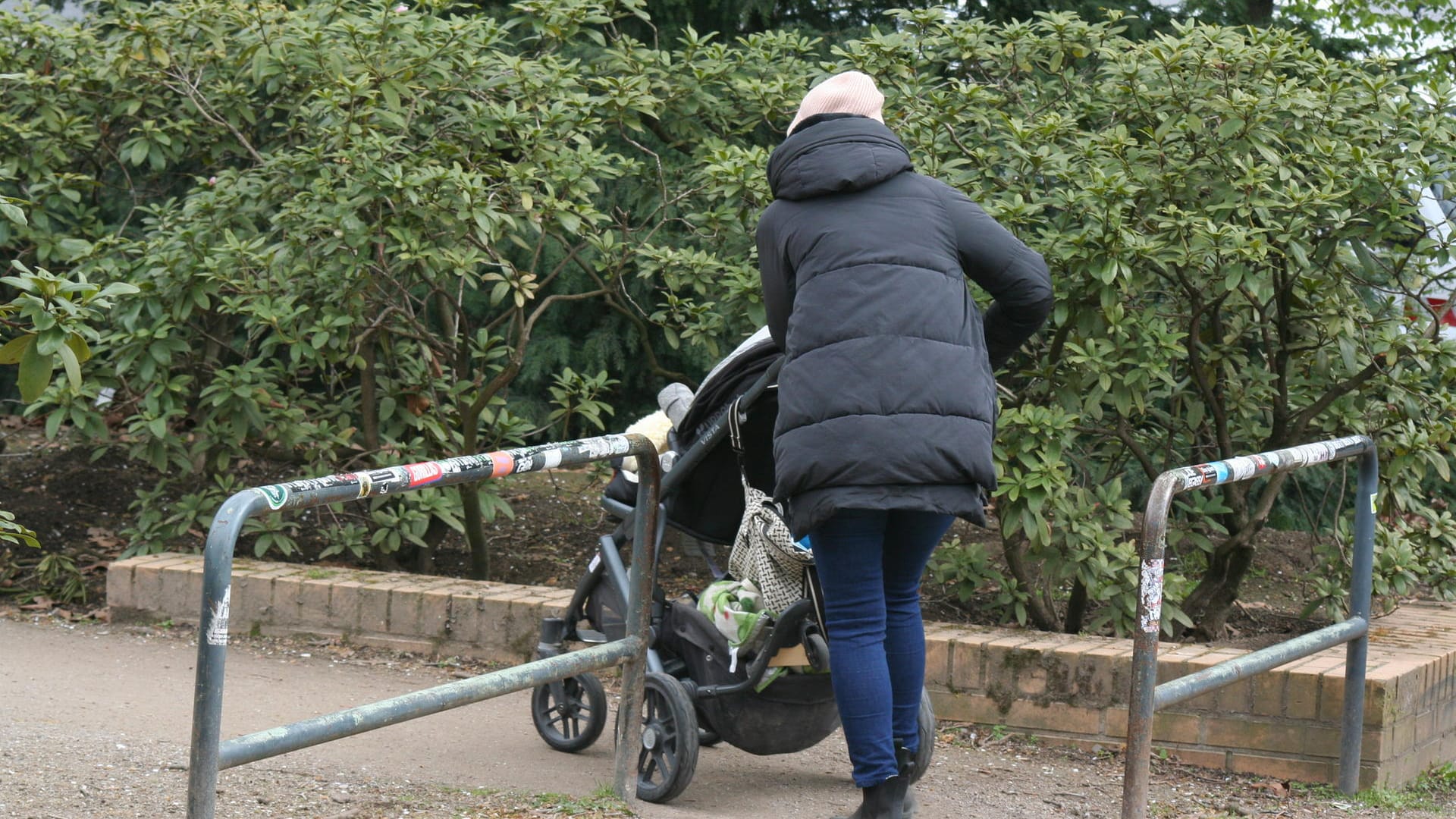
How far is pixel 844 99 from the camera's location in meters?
3.60

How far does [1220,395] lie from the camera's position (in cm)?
518

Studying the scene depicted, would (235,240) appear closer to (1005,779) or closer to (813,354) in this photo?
(813,354)

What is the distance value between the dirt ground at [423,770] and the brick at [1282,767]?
5 centimetres

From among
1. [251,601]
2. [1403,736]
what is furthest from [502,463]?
[1403,736]

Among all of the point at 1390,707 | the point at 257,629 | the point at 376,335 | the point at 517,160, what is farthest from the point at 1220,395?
the point at 257,629

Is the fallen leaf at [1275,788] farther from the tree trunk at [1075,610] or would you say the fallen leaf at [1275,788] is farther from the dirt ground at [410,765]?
the tree trunk at [1075,610]

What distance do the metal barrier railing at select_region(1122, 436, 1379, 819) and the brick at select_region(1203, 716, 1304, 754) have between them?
0.14 m

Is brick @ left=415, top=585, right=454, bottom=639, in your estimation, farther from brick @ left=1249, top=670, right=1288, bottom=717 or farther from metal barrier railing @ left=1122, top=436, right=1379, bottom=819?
brick @ left=1249, top=670, right=1288, bottom=717

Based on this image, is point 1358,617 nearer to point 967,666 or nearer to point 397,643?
point 967,666

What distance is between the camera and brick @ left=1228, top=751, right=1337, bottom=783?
14.5ft

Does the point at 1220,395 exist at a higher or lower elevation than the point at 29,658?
higher

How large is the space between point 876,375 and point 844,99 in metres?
0.72

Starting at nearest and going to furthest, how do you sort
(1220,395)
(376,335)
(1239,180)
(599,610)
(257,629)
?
1. (599,610)
2. (1239,180)
3. (1220,395)
4. (257,629)
5. (376,335)

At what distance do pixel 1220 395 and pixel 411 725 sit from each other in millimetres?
2880
